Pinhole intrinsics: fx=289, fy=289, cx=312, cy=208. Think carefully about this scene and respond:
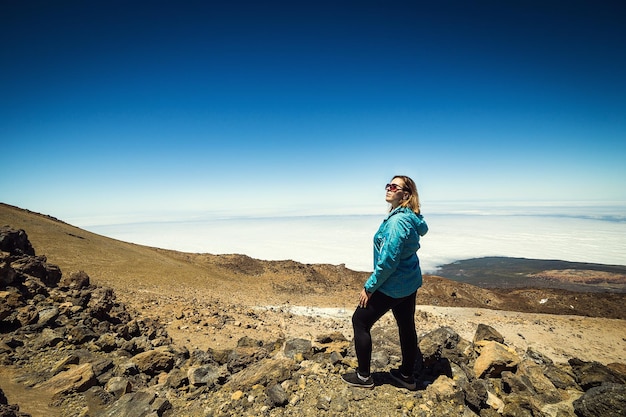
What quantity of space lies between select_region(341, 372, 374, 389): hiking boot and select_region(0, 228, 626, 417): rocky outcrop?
7cm

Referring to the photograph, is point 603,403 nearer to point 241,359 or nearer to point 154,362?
point 241,359

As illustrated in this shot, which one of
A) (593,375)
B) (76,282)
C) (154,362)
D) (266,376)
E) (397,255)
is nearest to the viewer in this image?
(397,255)

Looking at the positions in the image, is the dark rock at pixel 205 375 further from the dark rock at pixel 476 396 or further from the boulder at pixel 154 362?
the dark rock at pixel 476 396

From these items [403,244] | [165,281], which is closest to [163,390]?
[403,244]

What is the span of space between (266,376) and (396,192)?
2.56m

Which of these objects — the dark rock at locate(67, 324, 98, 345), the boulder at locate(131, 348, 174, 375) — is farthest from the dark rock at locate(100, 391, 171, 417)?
the dark rock at locate(67, 324, 98, 345)

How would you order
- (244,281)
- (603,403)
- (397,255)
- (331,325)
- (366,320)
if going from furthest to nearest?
(244,281) < (331,325) < (366,320) < (603,403) < (397,255)

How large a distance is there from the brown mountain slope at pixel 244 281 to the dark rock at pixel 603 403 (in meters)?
10.2

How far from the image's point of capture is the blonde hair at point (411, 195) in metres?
2.90

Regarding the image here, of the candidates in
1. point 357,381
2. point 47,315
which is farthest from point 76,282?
point 357,381

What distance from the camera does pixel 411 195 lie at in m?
2.96

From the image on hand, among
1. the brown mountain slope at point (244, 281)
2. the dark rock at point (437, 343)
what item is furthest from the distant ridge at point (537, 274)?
the dark rock at point (437, 343)

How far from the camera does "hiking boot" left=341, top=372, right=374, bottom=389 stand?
302cm

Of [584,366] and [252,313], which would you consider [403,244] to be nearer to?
[584,366]
